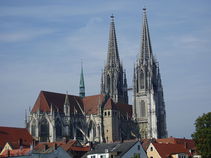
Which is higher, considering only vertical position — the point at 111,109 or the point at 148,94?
the point at 148,94

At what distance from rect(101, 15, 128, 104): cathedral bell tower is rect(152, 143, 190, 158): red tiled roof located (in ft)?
171

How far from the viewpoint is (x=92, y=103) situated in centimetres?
11575

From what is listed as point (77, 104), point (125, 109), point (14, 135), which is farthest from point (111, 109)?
point (14, 135)

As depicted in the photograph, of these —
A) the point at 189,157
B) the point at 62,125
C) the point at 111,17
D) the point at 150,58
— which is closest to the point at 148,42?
the point at 150,58

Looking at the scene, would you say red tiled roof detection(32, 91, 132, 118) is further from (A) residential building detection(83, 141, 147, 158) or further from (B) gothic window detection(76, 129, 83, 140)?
(A) residential building detection(83, 141, 147, 158)

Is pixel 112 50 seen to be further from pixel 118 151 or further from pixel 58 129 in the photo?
pixel 118 151

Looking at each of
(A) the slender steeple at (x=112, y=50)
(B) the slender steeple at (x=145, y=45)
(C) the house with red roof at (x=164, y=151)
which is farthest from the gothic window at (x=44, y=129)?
(C) the house with red roof at (x=164, y=151)

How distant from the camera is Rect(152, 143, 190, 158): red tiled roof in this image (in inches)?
2682

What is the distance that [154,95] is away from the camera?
120 m

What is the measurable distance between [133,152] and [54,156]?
1016 centimetres

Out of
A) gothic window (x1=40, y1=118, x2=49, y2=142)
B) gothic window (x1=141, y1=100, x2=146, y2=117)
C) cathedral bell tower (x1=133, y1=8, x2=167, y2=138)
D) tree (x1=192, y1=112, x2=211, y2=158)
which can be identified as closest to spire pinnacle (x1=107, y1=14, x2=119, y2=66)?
cathedral bell tower (x1=133, y1=8, x2=167, y2=138)

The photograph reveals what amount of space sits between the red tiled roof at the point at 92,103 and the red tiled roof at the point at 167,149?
4184 centimetres

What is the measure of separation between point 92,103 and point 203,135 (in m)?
56.3

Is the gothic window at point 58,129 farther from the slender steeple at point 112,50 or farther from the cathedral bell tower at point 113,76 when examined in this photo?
the slender steeple at point 112,50
